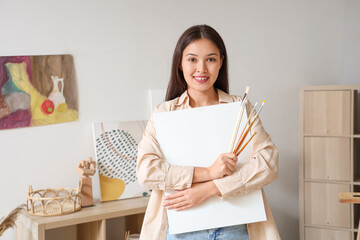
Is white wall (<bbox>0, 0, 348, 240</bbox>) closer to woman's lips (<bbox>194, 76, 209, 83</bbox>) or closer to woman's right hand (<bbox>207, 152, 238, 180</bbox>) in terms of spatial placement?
woman's lips (<bbox>194, 76, 209, 83</bbox>)

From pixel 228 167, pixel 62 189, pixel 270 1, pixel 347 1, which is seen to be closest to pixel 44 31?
pixel 62 189

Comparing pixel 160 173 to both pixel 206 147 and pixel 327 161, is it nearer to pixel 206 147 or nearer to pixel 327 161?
pixel 206 147

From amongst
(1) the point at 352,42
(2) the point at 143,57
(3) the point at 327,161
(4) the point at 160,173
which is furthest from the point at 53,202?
(1) the point at 352,42

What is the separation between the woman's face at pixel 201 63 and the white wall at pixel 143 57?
3.65 ft

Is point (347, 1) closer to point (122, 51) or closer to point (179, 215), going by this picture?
point (122, 51)

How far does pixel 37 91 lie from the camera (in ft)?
7.70

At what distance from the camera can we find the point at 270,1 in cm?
319

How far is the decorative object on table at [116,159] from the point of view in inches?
98.4

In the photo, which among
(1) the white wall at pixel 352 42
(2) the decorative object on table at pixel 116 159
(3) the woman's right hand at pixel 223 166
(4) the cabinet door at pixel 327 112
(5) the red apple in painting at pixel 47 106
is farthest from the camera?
(1) the white wall at pixel 352 42

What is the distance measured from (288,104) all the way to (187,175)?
208cm

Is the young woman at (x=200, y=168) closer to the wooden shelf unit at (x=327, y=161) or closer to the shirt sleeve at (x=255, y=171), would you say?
the shirt sleeve at (x=255, y=171)

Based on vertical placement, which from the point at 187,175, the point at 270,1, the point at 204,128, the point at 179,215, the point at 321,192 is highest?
the point at 270,1

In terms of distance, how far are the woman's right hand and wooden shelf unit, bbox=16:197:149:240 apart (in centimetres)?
98

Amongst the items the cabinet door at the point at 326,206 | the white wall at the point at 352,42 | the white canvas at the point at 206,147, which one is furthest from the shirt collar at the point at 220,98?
the white wall at the point at 352,42
